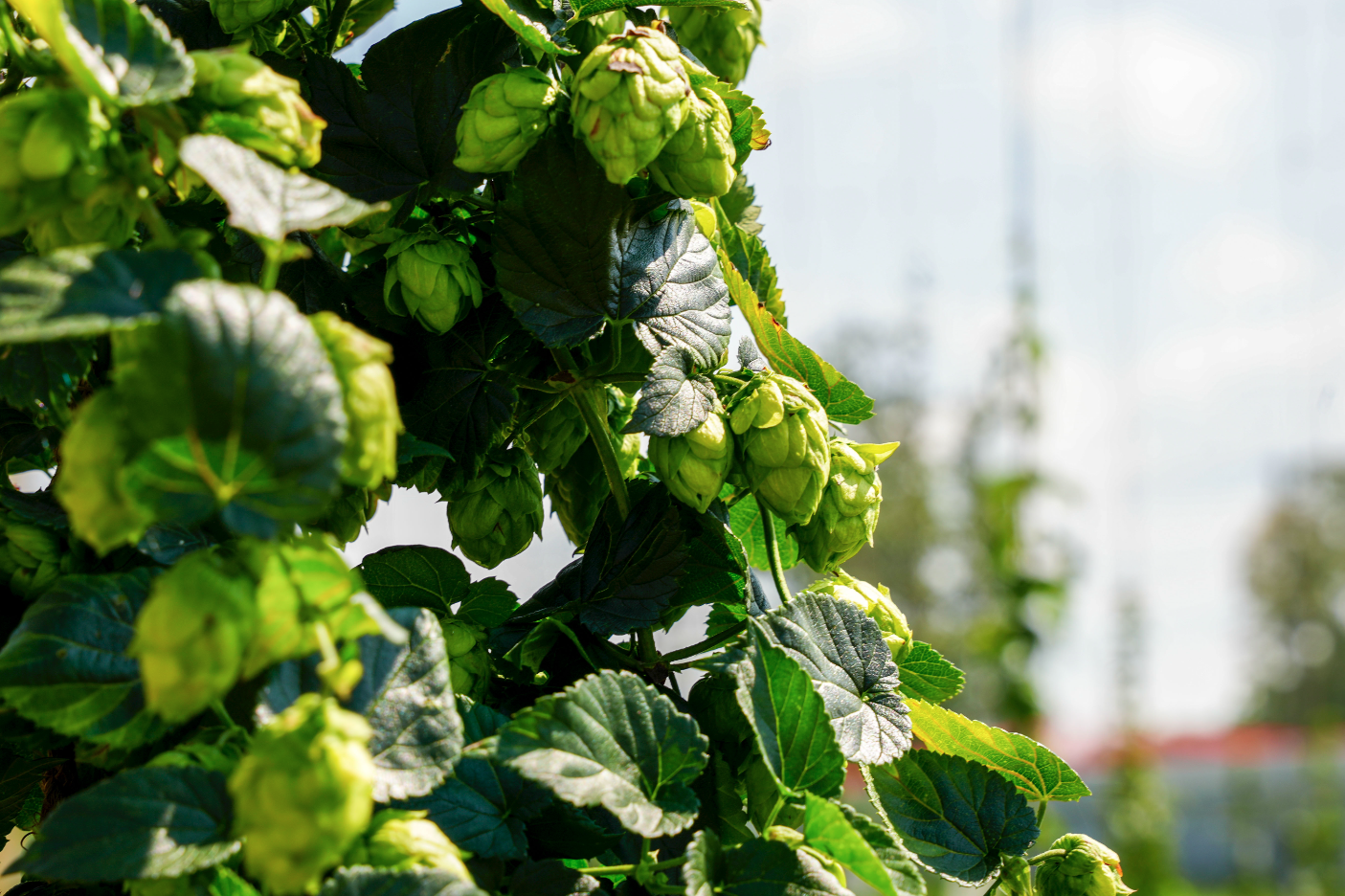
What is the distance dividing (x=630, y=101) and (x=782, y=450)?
A: 0.68ft

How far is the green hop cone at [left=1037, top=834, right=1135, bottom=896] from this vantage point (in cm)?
61

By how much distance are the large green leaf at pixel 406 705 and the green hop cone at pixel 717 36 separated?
0.52 m

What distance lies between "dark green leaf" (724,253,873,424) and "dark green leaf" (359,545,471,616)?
0.25 m

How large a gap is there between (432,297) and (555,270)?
72mm

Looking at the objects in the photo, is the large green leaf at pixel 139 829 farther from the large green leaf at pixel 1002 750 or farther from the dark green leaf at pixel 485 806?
the large green leaf at pixel 1002 750

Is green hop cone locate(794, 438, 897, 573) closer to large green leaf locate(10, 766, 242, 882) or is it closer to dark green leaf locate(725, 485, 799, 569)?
dark green leaf locate(725, 485, 799, 569)

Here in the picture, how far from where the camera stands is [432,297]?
0.58m

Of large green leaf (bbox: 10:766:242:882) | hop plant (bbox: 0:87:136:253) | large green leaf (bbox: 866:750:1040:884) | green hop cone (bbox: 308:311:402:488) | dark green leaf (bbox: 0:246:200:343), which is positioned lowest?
large green leaf (bbox: 866:750:1040:884)

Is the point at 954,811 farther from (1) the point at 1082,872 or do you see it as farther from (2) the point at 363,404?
(2) the point at 363,404

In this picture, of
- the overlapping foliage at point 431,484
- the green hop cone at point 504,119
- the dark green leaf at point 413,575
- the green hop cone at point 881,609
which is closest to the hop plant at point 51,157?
the overlapping foliage at point 431,484

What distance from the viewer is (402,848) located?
406mm

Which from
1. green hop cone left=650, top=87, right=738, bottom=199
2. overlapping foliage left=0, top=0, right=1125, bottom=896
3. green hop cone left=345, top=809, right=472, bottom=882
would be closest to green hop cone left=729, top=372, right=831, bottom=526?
overlapping foliage left=0, top=0, right=1125, bottom=896

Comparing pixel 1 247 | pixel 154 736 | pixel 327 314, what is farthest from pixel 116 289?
pixel 1 247

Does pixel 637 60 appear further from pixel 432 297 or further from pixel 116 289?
pixel 116 289
